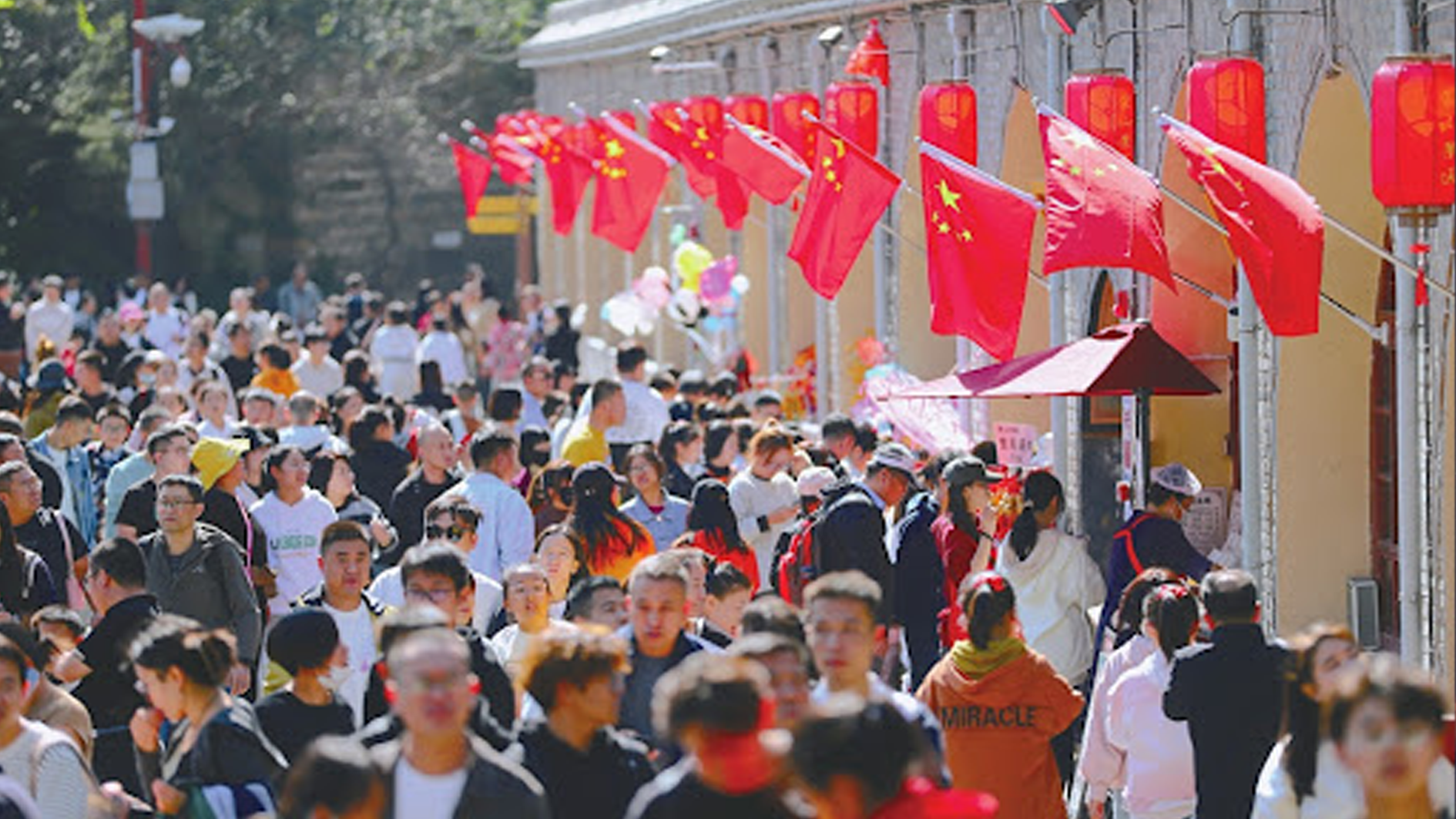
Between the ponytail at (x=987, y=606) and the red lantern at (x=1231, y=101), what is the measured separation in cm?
408

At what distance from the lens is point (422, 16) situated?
4656 cm

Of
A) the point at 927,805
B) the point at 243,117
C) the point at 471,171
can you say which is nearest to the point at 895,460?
the point at 927,805

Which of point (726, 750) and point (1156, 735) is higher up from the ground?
point (726, 750)

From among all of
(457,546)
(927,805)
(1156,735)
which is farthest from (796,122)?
(927,805)

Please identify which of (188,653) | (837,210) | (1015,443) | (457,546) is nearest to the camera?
(188,653)

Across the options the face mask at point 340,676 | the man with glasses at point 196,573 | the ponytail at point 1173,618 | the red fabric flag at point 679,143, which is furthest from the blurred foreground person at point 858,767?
the red fabric flag at point 679,143

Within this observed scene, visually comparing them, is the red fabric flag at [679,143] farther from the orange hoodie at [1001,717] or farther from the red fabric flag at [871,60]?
the orange hoodie at [1001,717]

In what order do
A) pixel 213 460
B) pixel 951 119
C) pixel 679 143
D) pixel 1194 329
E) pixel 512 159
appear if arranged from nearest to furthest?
1. pixel 213 460
2. pixel 1194 329
3. pixel 951 119
4. pixel 679 143
5. pixel 512 159

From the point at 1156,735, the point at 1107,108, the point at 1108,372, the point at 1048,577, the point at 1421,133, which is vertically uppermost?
the point at 1107,108

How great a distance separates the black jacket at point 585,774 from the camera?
7.79m

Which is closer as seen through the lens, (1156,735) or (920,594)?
(1156,735)

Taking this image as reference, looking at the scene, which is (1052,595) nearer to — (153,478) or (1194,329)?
(1194,329)

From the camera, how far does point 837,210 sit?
52.9 ft

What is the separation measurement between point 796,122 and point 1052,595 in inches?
347
